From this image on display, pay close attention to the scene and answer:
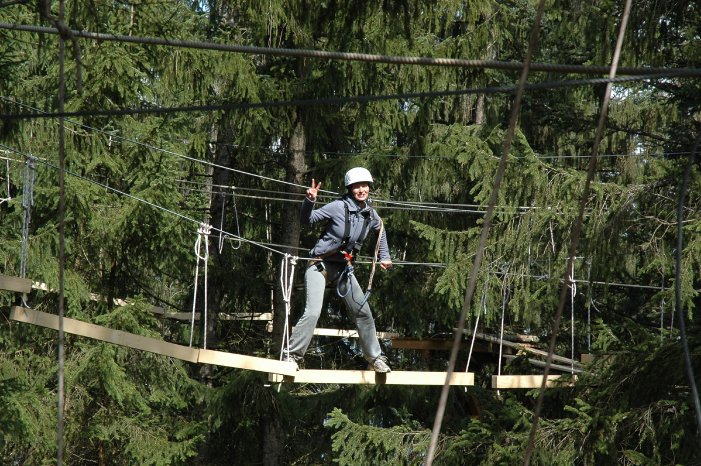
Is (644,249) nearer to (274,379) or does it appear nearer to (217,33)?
(274,379)

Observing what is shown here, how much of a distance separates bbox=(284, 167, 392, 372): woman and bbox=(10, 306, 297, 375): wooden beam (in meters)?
0.33

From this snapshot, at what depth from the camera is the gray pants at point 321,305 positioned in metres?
7.33

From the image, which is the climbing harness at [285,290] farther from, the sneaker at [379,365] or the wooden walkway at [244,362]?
the sneaker at [379,365]

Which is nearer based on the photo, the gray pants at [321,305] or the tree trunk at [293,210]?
the gray pants at [321,305]

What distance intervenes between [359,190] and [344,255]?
1.40ft

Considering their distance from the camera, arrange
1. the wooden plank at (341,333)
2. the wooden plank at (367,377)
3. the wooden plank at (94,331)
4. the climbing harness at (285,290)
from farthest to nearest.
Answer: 1. the wooden plank at (341,333)
2. the wooden plank at (94,331)
3. the wooden plank at (367,377)
4. the climbing harness at (285,290)

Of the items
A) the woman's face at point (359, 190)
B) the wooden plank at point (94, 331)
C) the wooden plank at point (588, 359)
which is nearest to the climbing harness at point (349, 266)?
the woman's face at point (359, 190)

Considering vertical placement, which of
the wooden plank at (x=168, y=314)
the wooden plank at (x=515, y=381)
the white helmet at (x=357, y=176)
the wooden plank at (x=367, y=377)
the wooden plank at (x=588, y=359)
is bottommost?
the wooden plank at (x=168, y=314)

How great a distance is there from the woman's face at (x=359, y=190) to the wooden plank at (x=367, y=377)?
45.4 inches

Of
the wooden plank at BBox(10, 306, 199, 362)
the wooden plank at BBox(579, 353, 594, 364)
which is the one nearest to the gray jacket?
the wooden plank at BBox(10, 306, 199, 362)

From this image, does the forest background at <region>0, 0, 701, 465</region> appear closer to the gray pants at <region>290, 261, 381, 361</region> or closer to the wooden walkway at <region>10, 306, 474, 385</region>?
the wooden walkway at <region>10, 306, 474, 385</region>

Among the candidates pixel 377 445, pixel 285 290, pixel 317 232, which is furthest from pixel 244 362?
pixel 317 232

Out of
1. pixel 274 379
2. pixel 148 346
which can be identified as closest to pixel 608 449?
pixel 274 379

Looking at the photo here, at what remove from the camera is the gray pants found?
7332 millimetres
